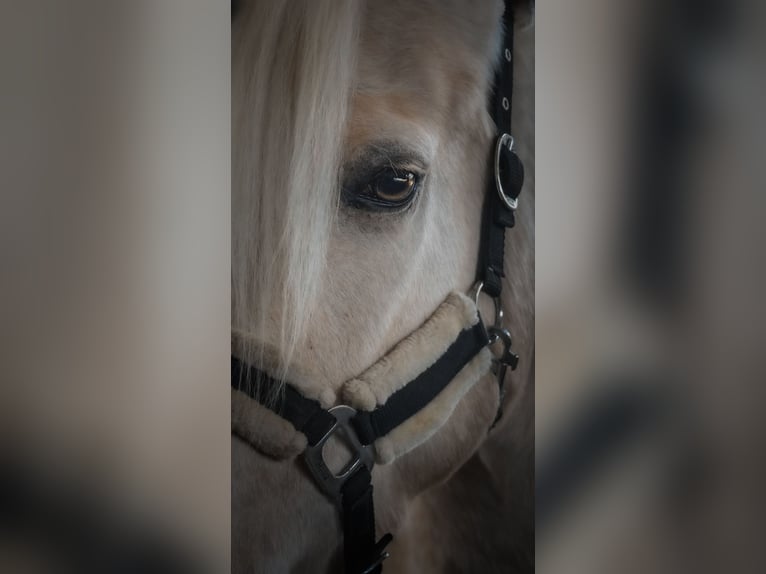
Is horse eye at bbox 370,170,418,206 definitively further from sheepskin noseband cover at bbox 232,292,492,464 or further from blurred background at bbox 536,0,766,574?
blurred background at bbox 536,0,766,574

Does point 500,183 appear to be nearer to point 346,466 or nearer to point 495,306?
point 495,306

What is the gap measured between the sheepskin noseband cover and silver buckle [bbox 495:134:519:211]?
161 millimetres

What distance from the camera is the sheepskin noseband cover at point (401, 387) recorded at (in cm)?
83

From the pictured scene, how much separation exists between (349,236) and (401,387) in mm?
208

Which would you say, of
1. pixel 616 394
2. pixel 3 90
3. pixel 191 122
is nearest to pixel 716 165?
pixel 616 394

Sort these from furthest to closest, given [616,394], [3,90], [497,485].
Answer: [616,394] → [497,485] → [3,90]

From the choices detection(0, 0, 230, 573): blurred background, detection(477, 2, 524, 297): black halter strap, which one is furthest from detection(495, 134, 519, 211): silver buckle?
detection(0, 0, 230, 573): blurred background

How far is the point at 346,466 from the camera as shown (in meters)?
0.85

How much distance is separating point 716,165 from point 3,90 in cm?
111

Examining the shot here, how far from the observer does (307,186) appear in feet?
2.76

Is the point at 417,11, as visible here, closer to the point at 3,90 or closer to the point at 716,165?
the point at 3,90

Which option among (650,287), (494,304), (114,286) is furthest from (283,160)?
(650,287)

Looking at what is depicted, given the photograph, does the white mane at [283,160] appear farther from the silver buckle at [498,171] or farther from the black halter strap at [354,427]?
the silver buckle at [498,171]

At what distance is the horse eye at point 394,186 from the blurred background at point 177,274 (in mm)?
205
